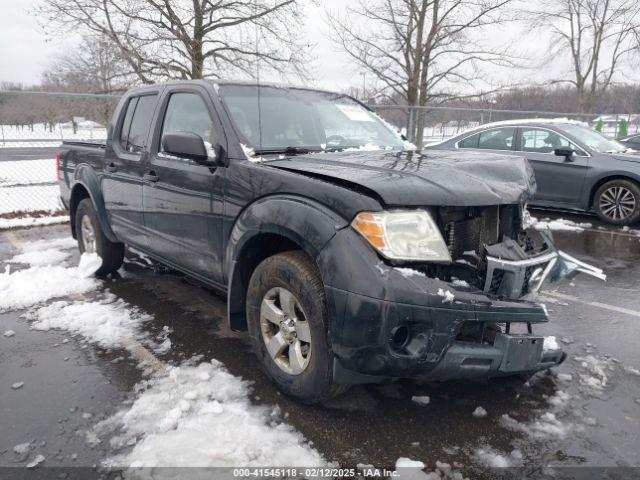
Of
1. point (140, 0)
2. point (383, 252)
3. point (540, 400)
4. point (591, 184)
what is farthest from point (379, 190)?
point (140, 0)

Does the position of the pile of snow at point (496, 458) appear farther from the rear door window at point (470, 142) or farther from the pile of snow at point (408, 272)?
the rear door window at point (470, 142)

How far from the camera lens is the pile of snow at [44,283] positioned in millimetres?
4523

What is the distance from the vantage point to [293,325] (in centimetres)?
280

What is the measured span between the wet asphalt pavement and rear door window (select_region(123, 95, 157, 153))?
4.83 ft

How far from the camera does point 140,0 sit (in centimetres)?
1298

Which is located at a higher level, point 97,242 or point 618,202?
point 618,202

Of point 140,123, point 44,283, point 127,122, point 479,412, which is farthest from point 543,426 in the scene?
point 44,283

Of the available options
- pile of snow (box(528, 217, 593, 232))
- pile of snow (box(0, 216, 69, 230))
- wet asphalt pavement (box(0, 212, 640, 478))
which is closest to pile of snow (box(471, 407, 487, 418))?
wet asphalt pavement (box(0, 212, 640, 478))

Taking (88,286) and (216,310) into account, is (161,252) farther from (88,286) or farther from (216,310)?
(88,286)

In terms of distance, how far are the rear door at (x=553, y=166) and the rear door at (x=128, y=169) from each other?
6.39 metres

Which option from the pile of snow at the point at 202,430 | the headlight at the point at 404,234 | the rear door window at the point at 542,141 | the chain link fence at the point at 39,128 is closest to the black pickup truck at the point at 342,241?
the headlight at the point at 404,234

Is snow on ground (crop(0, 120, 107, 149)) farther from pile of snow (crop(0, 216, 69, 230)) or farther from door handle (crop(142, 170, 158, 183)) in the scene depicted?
door handle (crop(142, 170, 158, 183))

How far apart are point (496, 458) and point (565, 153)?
681cm

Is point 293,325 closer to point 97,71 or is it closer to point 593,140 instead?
point 593,140
